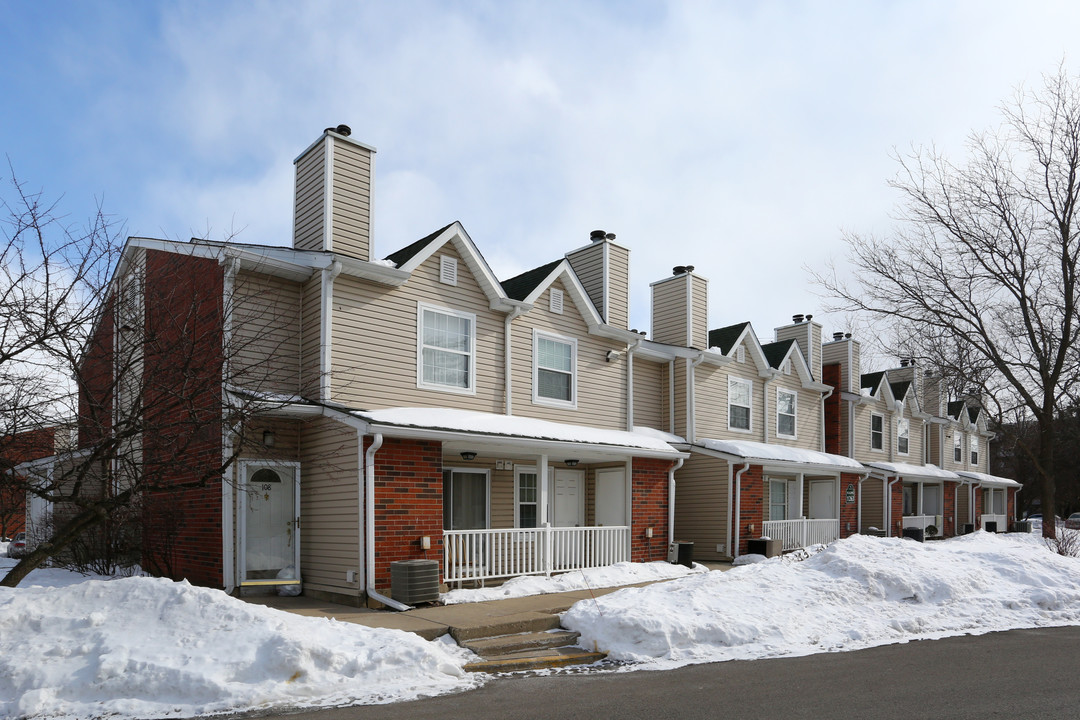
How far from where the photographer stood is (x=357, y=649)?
8.04m

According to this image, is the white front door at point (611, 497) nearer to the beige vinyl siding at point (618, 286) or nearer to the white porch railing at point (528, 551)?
the white porch railing at point (528, 551)

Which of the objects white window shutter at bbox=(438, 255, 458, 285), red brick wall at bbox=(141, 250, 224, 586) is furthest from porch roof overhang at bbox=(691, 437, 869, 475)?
red brick wall at bbox=(141, 250, 224, 586)

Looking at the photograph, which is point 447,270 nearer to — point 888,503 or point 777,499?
point 777,499

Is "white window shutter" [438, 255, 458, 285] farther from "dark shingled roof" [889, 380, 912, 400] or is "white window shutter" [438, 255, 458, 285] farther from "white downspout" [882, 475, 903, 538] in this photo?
"dark shingled roof" [889, 380, 912, 400]

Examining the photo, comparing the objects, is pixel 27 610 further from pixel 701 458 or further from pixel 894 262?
pixel 894 262

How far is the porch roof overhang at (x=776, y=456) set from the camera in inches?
768

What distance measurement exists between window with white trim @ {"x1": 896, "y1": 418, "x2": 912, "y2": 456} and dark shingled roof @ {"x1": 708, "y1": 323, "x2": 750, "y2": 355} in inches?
476

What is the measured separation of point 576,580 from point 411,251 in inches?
260

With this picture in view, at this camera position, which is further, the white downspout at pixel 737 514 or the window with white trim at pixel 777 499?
the window with white trim at pixel 777 499

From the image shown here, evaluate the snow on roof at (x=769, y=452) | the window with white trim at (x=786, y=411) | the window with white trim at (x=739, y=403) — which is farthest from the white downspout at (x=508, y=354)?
the window with white trim at (x=786, y=411)

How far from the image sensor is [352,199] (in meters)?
13.8

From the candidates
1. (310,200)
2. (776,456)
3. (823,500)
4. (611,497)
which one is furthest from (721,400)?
(310,200)

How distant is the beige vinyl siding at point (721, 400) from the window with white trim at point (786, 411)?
73 cm

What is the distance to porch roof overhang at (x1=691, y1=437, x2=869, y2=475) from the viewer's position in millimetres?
19509
